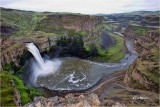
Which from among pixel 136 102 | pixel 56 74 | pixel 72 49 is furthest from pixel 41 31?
pixel 136 102

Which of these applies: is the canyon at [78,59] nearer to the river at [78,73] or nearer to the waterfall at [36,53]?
the river at [78,73]

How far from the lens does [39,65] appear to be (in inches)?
2158

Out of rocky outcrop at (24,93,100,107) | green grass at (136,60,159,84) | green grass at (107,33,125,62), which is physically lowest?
green grass at (107,33,125,62)

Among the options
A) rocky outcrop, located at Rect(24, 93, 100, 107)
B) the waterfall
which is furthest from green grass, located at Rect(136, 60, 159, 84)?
the waterfall

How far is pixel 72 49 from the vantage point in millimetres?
66938

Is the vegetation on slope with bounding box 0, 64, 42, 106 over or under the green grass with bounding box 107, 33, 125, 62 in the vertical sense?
over

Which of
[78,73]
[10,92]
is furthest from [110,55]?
[10,92]

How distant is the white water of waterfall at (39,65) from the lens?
5219 cm

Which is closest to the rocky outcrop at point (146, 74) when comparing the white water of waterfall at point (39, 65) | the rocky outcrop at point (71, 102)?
the rocky outcrop at point (71, 102)

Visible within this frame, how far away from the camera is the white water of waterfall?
52.2 m

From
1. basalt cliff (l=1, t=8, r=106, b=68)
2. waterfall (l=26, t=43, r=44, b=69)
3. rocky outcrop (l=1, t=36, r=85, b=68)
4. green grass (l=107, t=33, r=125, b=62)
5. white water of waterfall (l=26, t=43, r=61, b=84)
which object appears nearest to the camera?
rocky outcrop (l=1, t=36, r=85, b=68)

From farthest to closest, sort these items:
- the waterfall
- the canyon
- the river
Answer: the waterfall → the river → the canyon

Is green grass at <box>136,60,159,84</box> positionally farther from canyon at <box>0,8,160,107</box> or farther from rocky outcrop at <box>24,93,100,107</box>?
rocky outcrop at <box>24,93,100,107</box>

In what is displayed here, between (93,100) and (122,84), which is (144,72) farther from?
(93,100)
